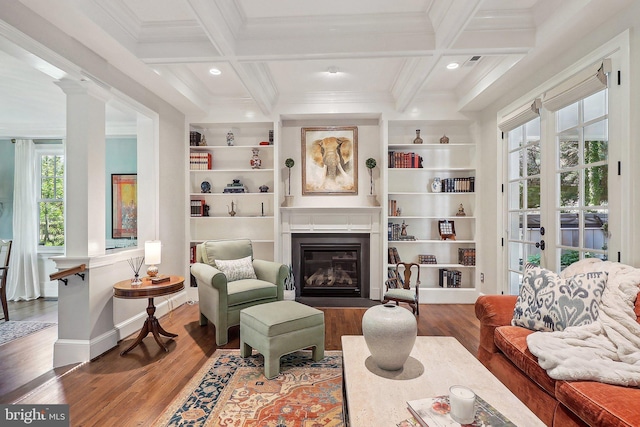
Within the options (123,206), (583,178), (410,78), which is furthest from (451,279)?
(123,206)

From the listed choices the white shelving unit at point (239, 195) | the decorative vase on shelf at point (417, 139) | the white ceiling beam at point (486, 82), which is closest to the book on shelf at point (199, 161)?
the white shelving unit at point (239, 195)

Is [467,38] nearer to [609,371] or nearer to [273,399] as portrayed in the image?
[609,371]

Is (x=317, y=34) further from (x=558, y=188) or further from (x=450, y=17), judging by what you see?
(x=558, y=188)

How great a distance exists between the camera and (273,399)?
2.14 metres

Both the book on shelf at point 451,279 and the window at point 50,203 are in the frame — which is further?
the window at point 50,203

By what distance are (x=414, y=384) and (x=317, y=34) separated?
2.62 metres

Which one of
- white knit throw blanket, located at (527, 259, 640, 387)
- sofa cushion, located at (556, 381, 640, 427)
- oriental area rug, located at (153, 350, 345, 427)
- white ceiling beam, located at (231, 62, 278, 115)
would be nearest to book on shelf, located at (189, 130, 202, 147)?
white ceiling beam, located at (231, 62, 278, 115)

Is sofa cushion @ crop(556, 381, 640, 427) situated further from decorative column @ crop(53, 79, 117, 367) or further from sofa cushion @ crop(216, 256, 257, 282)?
decorative column @ crop(53, 79, 117, 367)

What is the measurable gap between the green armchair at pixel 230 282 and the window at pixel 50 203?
2.83 metres

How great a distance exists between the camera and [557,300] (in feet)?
6.59

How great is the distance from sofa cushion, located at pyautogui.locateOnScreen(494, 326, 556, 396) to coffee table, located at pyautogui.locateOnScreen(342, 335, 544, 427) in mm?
313

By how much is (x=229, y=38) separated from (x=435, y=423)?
2.82 meters

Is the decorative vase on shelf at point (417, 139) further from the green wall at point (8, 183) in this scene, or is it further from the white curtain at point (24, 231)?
the white curtain at point (24, 231)

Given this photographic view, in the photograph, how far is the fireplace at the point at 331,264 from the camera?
15.3 feet
